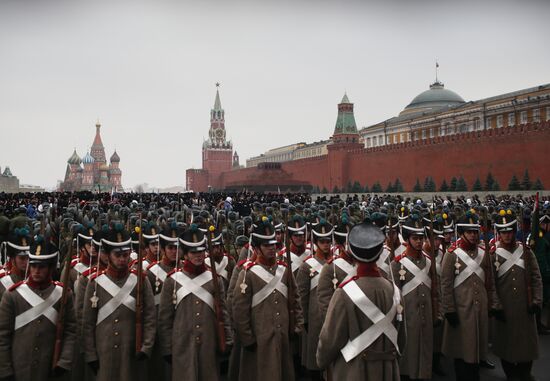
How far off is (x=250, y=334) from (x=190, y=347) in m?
0.53

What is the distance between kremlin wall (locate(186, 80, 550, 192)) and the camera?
32.6 m

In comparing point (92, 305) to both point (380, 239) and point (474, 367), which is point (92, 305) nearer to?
point (380, 239)

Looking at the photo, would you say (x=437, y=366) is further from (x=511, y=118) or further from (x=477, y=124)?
(x=477, y=124)

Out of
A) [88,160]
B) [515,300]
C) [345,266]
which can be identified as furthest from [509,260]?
[88,160]

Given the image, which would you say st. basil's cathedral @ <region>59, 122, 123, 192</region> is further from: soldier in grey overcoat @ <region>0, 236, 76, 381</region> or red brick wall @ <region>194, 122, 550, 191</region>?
soldier in grey overcoat @ <region>0, 236, 76, 381</region>

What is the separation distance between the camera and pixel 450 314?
473 centimetres

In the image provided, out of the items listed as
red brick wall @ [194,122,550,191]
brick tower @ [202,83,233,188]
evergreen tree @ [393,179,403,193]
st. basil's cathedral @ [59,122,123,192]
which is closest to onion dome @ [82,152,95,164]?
st. basil's cathedral @ [59,122,123,192]

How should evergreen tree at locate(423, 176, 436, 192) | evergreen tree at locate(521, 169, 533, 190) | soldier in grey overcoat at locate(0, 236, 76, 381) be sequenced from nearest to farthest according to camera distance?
soldier in grey overcoat at locate(0, 236, 76, 381), evergreen tree at locate(521, 169, 533, 190), evergreen tree at locate(423, 176, 436, 192)

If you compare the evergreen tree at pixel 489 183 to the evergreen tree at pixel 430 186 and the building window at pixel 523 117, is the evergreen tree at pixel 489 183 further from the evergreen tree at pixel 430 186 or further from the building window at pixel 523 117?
the building window at pixel 523 117

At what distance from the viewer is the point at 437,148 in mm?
38500

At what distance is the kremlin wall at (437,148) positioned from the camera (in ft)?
107

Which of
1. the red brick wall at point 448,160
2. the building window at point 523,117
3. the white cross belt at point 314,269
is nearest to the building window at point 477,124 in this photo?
the building window at point 523,117

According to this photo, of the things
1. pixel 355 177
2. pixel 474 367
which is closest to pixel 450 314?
pixel 474 367

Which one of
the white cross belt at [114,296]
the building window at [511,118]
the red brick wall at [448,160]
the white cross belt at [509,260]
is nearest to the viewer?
the white cross belt at [114,296]
